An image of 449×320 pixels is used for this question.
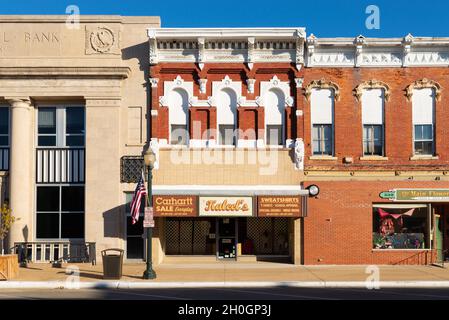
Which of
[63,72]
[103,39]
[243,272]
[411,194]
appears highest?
[103,39]

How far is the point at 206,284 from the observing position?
58.3 ft

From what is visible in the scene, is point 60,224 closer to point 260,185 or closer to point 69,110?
point 69,110

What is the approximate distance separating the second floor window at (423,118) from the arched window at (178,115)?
9115 mm

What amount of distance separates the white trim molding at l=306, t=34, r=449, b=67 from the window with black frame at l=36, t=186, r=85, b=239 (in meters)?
10.8

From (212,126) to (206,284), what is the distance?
24.1ft

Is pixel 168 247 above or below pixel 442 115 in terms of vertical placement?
below

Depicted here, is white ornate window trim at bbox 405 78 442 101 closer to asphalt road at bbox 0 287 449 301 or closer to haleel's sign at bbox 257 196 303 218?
haleel's sign at bbox 257 196 303 218

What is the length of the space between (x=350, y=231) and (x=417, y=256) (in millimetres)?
2817

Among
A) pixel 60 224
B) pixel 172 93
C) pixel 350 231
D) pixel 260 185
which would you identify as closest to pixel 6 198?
pixel 60 224

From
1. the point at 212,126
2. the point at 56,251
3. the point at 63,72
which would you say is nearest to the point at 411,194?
the point at 212,126

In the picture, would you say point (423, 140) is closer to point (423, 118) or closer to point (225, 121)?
point (423, 118)

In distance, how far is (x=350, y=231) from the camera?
22.3 m

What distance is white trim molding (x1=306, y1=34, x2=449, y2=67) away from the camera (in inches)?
905

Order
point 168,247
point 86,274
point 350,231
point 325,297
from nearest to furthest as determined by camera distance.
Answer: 1. point 325,297
2. point 86,274
3. point 350,231
4. point 168,247
